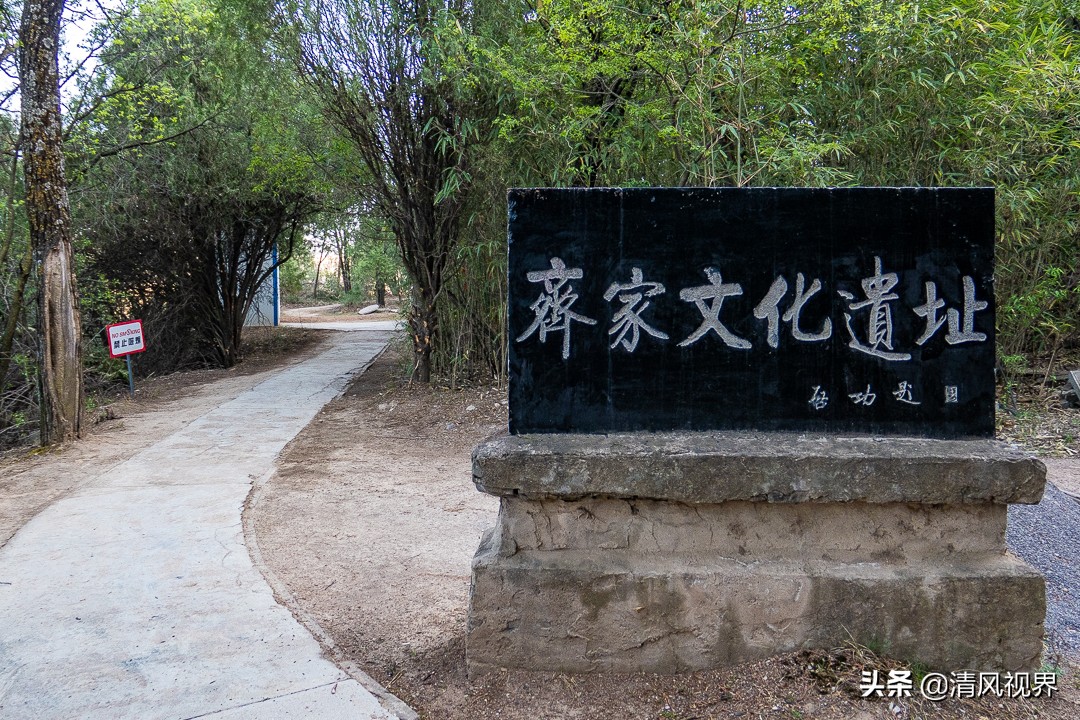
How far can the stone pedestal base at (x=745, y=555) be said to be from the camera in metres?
2.15

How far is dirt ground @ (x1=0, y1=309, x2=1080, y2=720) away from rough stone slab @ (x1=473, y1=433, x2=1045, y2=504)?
522 mm

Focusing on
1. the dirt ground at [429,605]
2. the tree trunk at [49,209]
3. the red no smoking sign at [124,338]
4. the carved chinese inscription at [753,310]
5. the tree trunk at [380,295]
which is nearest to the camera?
the dirt ground at [429,605]

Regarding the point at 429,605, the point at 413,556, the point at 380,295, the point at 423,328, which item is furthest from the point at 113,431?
the point at 380,295

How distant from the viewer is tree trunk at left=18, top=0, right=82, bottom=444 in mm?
5227

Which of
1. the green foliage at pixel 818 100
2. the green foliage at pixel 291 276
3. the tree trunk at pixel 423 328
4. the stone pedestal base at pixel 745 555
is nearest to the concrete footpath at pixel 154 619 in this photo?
the stone pedestal base at pixel 745 555

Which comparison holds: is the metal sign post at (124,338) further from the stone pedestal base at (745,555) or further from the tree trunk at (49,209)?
the stone pedestal base at (745,555)

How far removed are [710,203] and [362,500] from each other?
3033mm

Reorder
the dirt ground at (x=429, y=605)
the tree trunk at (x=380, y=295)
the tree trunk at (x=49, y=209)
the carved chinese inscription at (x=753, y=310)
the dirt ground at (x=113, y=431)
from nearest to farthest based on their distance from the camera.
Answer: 1. the dirt ground at (x=429, y=605)
2. the carved chinese inscription at (x=753, y=310)
3. the dirt ground at (x=113, y=431)
4. the tree trunk at (x=49, y=209)
5. the tree trunk at (x=380, y=295)

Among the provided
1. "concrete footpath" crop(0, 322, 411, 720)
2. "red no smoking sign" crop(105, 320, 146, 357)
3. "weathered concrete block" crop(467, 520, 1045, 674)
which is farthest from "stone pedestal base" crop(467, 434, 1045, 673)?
"red no smoking sign" crop(105, 320, 146, 357)

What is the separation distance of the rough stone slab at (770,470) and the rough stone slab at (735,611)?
222 millimetres

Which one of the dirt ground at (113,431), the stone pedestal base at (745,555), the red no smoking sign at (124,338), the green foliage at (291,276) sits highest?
the green foliage at (291,276)

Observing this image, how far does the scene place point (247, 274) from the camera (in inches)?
442

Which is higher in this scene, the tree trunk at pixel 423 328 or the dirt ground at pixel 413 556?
the tree trunk at pixel 423 328

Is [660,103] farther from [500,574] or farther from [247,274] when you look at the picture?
[247,274]
